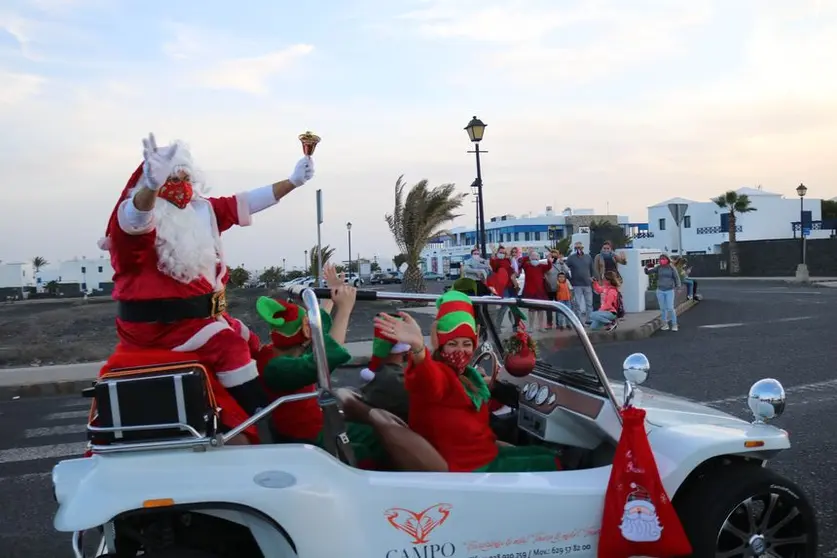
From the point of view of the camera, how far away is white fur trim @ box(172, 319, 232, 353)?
111 inches

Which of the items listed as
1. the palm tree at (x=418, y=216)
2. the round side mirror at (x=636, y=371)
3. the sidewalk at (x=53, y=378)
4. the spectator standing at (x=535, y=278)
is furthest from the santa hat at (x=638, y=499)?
the palm tree at (x=418, y=216)

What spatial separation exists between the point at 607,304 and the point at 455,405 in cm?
1068

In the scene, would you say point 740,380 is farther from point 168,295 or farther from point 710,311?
A: point 710,311

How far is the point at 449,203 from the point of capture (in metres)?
21.2

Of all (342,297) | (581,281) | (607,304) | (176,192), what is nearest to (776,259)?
(581,281)

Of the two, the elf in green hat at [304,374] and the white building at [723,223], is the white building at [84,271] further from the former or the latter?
the elf in green hat at [304,374]

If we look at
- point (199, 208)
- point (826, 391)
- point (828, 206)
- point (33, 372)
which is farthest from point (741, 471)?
point (828, 206)

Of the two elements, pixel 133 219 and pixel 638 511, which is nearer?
pixel 638 511

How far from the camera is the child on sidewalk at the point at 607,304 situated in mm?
12688

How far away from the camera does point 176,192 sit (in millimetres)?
2955

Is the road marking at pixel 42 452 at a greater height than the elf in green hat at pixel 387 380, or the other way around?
the elf in green hat at pixel 387 380

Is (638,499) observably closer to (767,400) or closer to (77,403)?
(767,400)

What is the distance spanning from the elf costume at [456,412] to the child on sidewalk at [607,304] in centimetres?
994

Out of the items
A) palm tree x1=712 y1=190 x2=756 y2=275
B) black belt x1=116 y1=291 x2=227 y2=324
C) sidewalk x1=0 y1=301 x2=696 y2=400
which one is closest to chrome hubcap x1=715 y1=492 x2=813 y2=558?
black belt x1=116 y1=291 x2=227 y2=324
